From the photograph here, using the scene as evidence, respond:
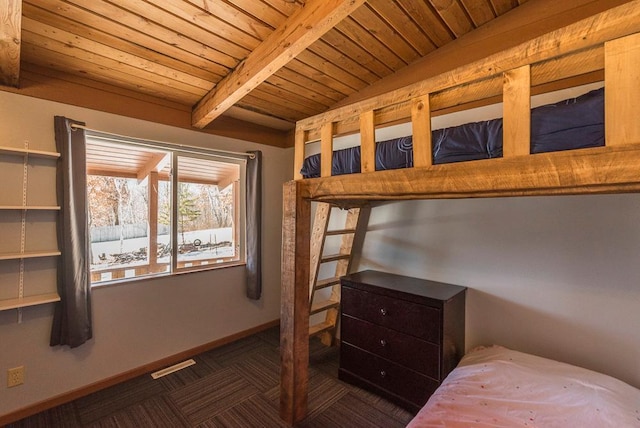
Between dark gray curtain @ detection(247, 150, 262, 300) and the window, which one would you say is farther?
dark gray curtain @ detection(247, 150, 262, 300)

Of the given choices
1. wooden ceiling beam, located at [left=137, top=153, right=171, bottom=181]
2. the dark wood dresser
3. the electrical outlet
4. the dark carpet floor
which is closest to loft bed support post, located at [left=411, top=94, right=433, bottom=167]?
the dark wood dresser

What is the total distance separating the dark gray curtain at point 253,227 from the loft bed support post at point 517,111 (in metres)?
2.42

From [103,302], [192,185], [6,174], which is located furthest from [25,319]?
[192,185]

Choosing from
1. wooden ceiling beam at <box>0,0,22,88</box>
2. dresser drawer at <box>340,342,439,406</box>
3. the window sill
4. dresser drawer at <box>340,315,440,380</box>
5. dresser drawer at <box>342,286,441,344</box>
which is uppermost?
wooden ceiling beam at <box>0,0,22,88</box>

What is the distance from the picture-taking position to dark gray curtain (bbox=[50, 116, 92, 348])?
1.95 metres

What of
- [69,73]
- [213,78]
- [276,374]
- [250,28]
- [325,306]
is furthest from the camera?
[325,306]

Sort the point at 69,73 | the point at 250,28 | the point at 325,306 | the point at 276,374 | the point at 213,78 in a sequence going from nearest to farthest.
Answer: the point at 250,28 → the point at 69,73 → the point at 213,78 → the point at 276,374 → the point at 325,306

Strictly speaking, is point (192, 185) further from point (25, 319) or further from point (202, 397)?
point (202, 397)

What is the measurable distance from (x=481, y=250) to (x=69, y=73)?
3200mm

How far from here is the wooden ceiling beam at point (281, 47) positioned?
144 cm

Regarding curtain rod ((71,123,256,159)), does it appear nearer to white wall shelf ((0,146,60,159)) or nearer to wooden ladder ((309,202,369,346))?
white wall shelf ((0,146,60,159))

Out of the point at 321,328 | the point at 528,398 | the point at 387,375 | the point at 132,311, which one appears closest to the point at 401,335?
the point at 387,375

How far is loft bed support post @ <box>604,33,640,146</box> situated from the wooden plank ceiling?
3.35 ft

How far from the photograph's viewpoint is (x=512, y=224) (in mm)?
1888
